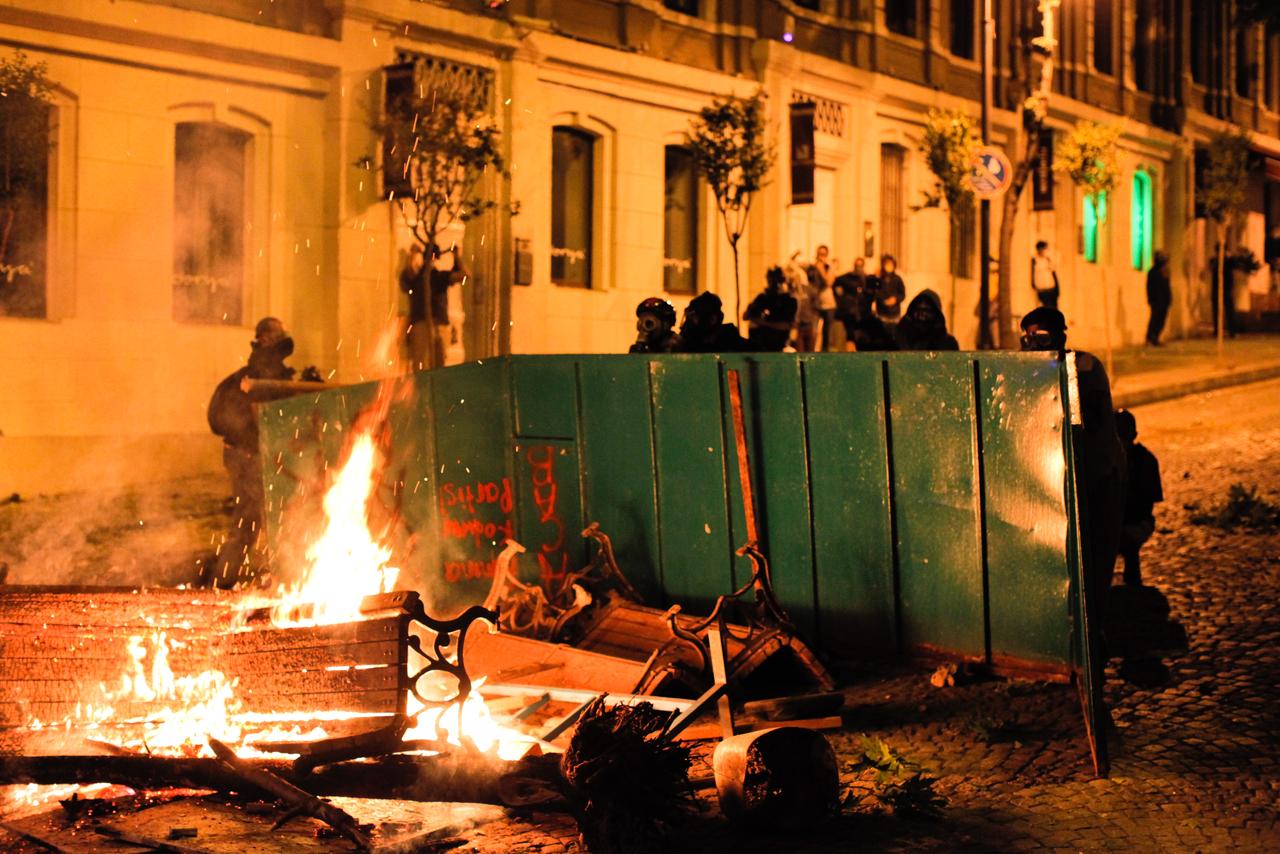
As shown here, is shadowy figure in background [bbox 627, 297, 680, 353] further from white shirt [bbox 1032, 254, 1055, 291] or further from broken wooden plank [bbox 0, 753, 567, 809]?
white shirt [bbox 1032, 254, 1055, 291]

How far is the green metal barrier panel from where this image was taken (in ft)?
21.3

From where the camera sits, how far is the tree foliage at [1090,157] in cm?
2661

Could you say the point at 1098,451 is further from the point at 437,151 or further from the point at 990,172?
the point at 990,172

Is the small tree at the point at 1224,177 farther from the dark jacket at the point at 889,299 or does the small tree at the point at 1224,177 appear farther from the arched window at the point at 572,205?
the arched window at the point at 572,205

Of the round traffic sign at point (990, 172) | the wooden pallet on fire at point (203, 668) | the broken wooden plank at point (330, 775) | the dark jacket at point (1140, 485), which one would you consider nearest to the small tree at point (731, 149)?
the round traffic sign at point (990, 172)

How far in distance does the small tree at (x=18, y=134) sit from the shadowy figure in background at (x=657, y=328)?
8906 millimetres

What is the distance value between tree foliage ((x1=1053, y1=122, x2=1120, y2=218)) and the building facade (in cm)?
139

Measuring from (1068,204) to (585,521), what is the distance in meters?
25.9

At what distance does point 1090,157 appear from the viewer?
26672mm

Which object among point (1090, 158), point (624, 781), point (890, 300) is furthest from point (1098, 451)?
point (1090, 158)

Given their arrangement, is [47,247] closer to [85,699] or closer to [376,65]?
[376,65]

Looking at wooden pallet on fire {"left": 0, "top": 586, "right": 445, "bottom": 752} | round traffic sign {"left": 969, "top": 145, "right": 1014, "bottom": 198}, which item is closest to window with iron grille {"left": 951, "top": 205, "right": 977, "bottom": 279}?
round traffic sign {"left": 969, "top": 145, "right": 1014, "bottom": 198}

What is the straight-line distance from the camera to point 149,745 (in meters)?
5.34

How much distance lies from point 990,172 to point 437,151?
7259 millimetres
